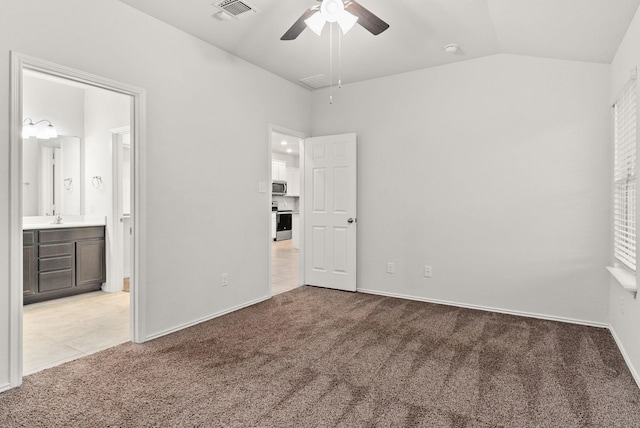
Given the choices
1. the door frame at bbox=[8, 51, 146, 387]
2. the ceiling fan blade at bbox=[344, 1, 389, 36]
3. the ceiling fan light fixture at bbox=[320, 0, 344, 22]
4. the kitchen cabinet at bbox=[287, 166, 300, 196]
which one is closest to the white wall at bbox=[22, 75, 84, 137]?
the door frame at bbox=[8, 51, 146, 387]

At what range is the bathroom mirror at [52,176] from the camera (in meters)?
4.75

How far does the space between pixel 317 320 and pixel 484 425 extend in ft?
6.26

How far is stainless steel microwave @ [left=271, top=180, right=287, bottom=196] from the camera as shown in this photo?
34.3ft

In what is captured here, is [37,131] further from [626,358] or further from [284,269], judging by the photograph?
[626,358]

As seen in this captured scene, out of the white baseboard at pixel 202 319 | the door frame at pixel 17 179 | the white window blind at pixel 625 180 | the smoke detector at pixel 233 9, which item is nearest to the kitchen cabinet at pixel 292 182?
the white baseboard at pixel 202 319

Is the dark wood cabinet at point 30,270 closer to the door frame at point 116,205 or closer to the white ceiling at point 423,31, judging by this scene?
the door frame at point 116,205

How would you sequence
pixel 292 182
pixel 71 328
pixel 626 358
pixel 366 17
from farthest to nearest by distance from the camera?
pixel 292 182 → pixel 71 328 → pixel 626 358 → pixel 366 17

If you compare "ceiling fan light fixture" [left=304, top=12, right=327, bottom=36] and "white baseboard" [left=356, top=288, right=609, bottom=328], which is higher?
"ceiling fan light fixture" [left=304, top=12, right=327, bottom=36]

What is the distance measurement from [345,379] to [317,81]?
11.8 ft

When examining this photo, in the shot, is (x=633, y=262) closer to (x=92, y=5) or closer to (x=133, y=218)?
(x=133, y=218)

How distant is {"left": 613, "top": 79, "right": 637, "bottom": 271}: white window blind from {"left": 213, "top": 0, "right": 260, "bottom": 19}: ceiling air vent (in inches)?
112

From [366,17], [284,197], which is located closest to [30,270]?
[366,17]

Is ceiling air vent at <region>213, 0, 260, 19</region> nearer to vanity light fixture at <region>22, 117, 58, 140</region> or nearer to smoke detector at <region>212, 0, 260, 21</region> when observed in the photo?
smoke detector at <region>212, 0, 260, 21</region>

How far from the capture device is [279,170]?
10906 millimetres
